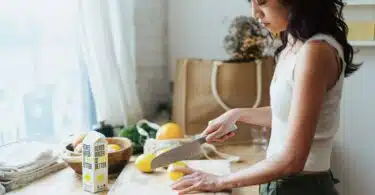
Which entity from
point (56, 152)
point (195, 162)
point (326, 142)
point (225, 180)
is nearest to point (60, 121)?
point (56, 152)

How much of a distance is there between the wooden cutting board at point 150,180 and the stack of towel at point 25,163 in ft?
0.74

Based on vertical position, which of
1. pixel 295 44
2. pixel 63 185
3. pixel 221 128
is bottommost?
pixel 63 185

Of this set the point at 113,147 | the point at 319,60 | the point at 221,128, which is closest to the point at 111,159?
the point at 113,147

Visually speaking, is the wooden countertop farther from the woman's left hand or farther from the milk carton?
the woman's left hand

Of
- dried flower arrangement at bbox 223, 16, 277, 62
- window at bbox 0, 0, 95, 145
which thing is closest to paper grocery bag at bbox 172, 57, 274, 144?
dried flower arrangement at bbox 223, 16, 277, 62

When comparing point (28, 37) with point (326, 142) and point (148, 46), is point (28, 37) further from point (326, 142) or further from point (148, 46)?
point (326, 142)

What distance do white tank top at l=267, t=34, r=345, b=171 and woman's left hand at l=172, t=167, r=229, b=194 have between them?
0.15 m

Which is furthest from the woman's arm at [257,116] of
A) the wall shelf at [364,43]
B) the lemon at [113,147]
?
the wall shelf at [364,43]

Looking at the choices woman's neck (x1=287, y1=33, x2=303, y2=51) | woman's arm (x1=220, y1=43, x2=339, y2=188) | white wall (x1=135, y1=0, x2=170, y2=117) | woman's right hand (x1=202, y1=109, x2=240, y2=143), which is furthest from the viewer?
white wall (x1=135, y1=0, x2=170, y2=117)

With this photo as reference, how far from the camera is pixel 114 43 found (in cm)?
163

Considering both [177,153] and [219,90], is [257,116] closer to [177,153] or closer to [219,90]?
[177,153]

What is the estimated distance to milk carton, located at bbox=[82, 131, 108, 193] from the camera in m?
1.21

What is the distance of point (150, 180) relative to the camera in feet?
4.15

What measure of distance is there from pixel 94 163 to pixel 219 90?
2.12 feet
